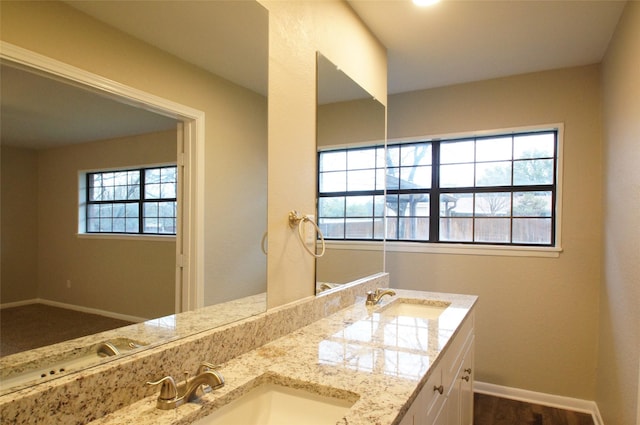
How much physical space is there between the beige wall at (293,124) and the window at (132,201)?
1.64 feet

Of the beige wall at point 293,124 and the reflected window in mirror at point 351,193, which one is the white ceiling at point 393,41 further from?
the reflected window in mirror at point 351,193

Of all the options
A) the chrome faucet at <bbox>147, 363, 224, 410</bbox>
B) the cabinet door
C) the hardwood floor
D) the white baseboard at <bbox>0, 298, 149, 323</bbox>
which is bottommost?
the hardwood floor

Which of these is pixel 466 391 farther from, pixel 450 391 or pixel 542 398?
pixel 542 398

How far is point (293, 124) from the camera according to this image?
5.53 feet

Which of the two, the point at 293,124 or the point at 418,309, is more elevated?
the point at 293,124

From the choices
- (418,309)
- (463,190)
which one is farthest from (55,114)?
(463,190)

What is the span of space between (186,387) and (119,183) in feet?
1.84

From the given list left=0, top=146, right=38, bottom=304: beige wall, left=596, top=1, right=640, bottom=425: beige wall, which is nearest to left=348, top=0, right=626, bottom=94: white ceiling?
left=596, top=1, right=640, bottom=425: beige wall

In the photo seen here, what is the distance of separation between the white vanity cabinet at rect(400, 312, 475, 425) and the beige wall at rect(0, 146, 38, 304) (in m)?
0.93

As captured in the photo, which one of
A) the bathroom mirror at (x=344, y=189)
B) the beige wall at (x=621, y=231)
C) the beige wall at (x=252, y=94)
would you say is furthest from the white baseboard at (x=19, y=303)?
the beige wall at (x=621, y=231)

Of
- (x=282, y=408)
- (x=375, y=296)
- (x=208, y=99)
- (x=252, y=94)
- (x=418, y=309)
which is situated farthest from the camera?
(x=418, y=309)

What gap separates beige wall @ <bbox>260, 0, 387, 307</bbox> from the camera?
60.7 inches

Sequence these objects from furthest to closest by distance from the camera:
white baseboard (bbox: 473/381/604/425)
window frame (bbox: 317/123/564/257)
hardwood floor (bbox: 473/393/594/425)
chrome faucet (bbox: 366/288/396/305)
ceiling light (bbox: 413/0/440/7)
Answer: window frame (bbox: 317/123/564/257) → white baseboard (bbox: 473/381/604/425) → hardwood floor (bbox: 473/393/594/425) → chrome faucet (bbox: 366/288/396/305) → ceiling light (bbox: 413/0/440/7)

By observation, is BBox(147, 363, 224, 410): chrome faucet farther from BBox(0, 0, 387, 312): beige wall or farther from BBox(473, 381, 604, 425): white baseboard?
BBox(473, 381, 604, 425): white baseboard
